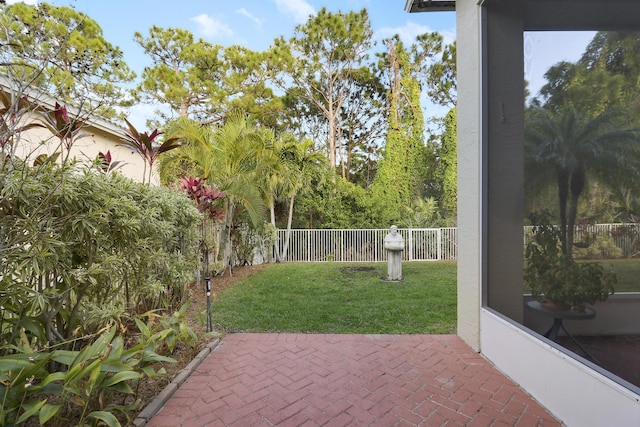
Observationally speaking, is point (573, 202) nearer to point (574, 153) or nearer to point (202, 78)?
point (574, 153)

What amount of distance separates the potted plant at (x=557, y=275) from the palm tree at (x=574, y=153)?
10cm

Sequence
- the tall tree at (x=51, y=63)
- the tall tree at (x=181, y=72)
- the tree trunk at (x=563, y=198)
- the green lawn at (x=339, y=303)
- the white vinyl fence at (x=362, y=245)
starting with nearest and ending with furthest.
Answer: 1. the tall tree at (x=51, y=63)
2. the tree trunk at (x=563, y=198)
3. the green lawn at (x=339, y=303)
4. the white vinyl fence at (x=362, y=245)
5. the tall tree at (x=181, y=72)

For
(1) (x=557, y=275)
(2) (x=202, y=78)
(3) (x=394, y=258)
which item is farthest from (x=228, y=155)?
(2) (x=202, y=78)

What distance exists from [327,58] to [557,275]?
15387 mm

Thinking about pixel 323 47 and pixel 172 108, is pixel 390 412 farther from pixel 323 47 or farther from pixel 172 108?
pixel 323 47

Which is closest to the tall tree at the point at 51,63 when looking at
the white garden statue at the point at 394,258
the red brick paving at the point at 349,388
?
the red brick paving at the point at 349,388

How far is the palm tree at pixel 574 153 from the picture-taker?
1.95 metres

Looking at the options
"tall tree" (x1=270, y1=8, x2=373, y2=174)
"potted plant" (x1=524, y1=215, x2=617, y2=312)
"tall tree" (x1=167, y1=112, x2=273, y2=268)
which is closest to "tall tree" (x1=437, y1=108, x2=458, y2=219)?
"tall tree" (x1=270, y1=8, x2=373, y2=174)

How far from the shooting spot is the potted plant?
2.19 m

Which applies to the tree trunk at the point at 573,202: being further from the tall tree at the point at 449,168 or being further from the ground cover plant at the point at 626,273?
the tall tree at the point at 449,168

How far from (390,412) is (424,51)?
17.4 metres

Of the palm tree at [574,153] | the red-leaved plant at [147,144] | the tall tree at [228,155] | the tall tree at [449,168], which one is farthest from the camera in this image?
the tall tree at [449,168]

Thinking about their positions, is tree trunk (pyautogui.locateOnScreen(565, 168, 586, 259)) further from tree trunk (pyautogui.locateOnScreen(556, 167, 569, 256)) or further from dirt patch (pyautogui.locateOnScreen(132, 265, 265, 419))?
dirt patch (pyautogui.locateOnScreen(132, 265, 265, 419))

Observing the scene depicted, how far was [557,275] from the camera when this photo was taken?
2482 mm
